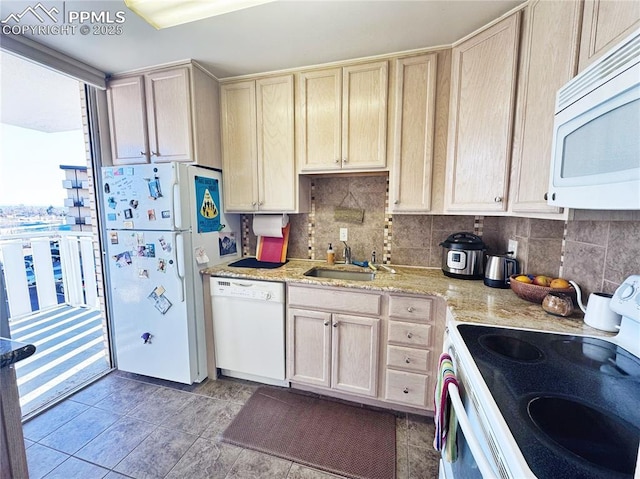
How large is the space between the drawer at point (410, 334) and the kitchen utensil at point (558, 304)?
60 cm

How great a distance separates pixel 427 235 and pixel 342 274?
2.46 ft

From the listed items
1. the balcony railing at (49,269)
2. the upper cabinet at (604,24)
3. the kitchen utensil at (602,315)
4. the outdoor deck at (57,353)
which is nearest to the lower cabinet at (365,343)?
the kitchen utensil at (602,315)

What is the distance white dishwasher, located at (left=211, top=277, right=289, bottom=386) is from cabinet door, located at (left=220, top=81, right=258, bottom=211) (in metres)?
0.68

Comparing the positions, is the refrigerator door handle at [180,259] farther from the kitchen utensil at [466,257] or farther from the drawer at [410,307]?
the kitchen utensil at [466,257]

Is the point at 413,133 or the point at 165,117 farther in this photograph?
the point at 165,117

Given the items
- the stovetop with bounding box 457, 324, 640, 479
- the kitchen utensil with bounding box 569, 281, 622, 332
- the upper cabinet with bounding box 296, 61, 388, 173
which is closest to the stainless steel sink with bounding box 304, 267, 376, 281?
the upper cabinet with bounding box 296, 61, 388, 173

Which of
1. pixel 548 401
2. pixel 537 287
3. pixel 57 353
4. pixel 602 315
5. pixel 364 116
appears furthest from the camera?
pixel 57 353

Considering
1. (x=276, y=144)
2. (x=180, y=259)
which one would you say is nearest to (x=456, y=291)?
(x=276, y=144)

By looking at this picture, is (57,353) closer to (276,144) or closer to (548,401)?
(276,144)

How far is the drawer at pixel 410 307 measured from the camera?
162 cm

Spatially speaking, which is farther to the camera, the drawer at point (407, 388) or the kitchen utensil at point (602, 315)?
the drawer at point (407, 388)

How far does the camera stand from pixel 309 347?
1899 mm

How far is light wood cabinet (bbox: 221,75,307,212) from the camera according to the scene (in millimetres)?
2035

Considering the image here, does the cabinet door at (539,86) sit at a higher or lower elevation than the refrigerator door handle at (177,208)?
higher
